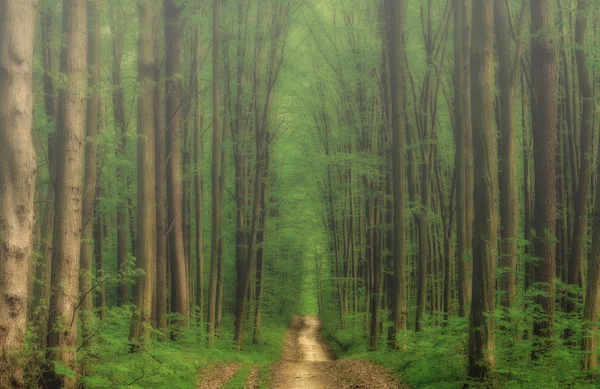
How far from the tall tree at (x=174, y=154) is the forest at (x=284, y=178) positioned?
65mm

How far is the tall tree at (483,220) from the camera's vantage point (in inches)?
423

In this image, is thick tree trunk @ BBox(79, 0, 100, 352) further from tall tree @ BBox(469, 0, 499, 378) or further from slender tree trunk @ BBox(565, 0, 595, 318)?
slender tree trunk @ BBox(565, 0, 595, 318)

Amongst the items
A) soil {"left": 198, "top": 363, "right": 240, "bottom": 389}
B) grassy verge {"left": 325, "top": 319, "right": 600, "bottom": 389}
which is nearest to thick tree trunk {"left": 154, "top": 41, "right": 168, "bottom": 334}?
soil {"left": 198, "top": 363, "right": 240, "bottom": 389}

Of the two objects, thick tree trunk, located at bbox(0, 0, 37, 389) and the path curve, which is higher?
thick tree trunk, located at bbox(0, 0, 37, 389)

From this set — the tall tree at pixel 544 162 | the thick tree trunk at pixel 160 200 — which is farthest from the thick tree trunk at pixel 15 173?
the tall tree at pixel 544 162

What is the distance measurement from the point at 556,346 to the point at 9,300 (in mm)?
9777

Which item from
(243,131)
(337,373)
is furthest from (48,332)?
(243,131)

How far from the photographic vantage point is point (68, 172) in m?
9.38

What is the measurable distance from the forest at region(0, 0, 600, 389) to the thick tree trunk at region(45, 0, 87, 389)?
34mm

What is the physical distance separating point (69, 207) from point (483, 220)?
7.29 meters

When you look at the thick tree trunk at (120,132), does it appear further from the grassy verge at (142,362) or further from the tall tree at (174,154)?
the grassy verge at (142,362)

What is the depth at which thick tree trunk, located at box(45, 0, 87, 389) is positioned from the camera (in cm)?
903

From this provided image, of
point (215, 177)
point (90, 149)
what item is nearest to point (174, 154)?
point (215, 177)

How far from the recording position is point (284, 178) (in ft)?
101
